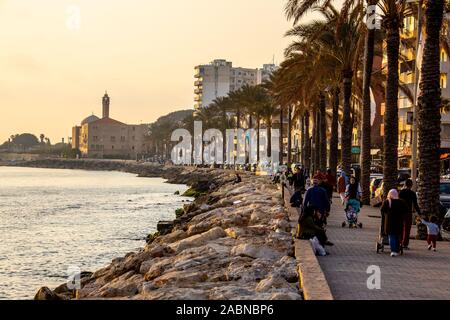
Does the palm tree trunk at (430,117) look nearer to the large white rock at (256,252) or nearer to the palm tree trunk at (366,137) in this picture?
the large white rock at (256,252)

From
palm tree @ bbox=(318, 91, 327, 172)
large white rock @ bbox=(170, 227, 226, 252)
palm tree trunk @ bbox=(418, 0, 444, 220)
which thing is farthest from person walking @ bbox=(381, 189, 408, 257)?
palm tree @ bbox=(318, 91, 327, 172)

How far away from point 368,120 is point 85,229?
1782 cm

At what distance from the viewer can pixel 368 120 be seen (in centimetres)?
3747

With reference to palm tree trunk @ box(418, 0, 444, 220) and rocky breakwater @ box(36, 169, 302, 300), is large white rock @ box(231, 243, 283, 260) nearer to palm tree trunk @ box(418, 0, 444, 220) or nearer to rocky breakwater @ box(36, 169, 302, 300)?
rocky breakwater @ box(36, 169, 302, 300)

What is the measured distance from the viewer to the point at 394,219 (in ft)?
58.3

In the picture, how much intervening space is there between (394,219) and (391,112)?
1175 cm

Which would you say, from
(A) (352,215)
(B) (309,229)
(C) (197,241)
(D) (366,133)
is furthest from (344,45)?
(B) (309,229)

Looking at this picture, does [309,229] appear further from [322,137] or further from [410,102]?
[410,102]

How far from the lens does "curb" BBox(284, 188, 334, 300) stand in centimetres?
1162

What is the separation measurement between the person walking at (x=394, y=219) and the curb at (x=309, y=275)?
176 cm

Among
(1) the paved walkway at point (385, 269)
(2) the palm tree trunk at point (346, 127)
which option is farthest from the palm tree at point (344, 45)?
(1) the paved walkway at point (385, 269)

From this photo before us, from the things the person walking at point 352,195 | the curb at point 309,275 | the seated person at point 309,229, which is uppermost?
the person walking at point 352,195

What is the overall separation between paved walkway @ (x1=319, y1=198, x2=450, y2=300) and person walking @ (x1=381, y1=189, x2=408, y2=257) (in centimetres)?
34

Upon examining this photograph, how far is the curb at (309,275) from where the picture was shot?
1162cm
